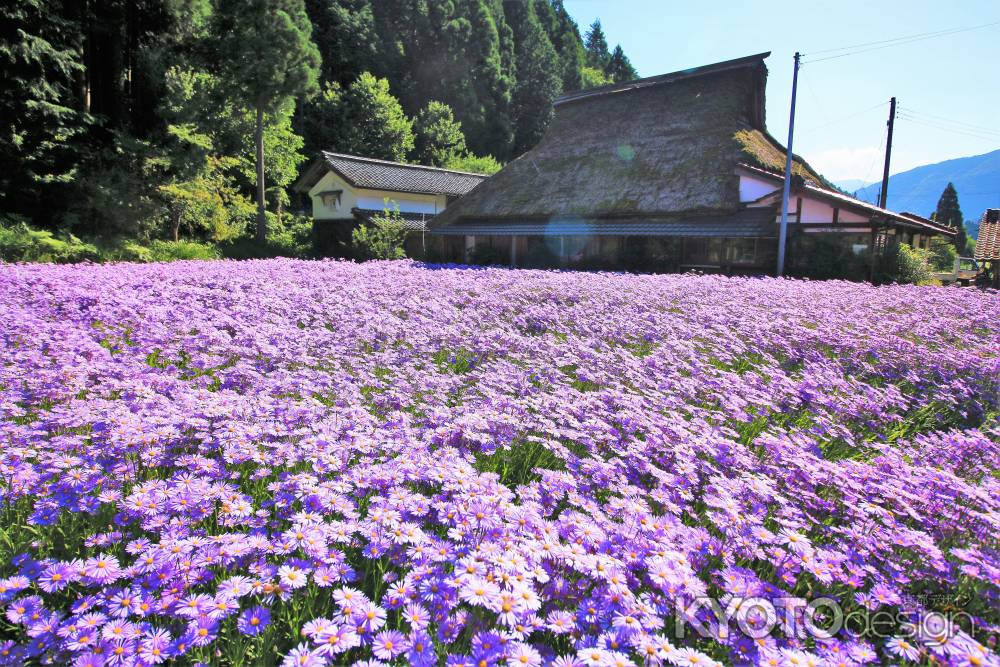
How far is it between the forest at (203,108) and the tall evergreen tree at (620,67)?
2789 cm

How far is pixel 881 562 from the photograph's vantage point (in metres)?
2.08

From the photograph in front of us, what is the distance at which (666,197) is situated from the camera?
2086 cm

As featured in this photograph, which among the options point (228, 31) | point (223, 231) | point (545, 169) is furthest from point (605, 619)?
point (228, 31)

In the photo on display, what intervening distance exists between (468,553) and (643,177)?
2274cm

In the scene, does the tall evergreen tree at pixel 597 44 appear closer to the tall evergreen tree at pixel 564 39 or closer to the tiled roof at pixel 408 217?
the tall evergreen tree at pixel 564 39

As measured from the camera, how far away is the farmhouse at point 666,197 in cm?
1759

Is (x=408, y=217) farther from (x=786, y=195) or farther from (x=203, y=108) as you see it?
(x=786, y=195)

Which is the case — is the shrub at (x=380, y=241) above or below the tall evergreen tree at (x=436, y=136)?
below

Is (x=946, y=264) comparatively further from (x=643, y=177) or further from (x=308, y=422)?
(x=308, y=422)

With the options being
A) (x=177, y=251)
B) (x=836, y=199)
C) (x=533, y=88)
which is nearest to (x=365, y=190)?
(x=177, y=251)

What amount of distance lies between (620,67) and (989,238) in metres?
54.2

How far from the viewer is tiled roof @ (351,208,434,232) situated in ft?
92.3

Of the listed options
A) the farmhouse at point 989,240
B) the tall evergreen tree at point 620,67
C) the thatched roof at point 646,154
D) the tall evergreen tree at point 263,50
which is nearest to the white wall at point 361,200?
the tall evergreen tree at point 263,50

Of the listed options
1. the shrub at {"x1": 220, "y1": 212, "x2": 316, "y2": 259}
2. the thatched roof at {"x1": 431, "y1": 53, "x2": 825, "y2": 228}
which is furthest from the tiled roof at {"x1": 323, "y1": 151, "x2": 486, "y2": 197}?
the thatched roof at {"x1": 431, "y1": 53, "x2": 825, "y2": 228}
